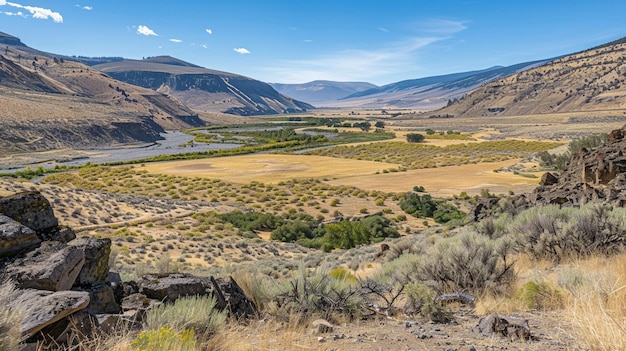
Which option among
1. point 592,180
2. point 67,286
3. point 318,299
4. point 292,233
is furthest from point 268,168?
point 67,286

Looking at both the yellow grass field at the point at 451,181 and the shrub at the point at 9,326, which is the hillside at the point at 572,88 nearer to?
the yellow grass field at the point at 451,181

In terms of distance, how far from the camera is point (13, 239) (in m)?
4.93

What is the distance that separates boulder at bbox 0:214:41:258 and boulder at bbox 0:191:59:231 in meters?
0.78

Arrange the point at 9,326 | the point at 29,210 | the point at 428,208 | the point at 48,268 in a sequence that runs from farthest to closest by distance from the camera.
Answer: the point at 428,208, the point at 29,210, the point at 48,268, the point at 9,326

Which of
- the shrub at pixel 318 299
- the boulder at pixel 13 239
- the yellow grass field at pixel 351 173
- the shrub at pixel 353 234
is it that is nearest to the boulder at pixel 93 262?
the boulder at pixel 13 239

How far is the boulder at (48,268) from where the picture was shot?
4309 mm

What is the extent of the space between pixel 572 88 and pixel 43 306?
19271cm

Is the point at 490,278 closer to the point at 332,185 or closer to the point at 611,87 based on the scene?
the point at 332,185

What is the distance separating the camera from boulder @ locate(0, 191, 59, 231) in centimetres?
586

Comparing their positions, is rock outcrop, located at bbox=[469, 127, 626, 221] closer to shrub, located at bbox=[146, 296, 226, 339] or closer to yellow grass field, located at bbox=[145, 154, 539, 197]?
shrub, located at bbox=[146, 296, 226, 339]

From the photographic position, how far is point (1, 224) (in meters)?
5.04

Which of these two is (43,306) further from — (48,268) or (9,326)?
(48,268)

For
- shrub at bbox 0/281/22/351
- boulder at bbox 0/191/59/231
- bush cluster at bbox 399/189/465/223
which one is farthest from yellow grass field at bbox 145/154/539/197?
shrub at bbox 0/281/22/351

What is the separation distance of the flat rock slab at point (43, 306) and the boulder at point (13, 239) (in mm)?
1124
